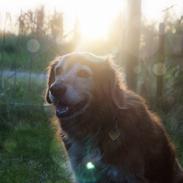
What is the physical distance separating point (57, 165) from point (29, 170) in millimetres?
529

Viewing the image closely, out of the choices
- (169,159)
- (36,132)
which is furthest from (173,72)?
(169,159)

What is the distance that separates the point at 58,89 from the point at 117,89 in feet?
2.13

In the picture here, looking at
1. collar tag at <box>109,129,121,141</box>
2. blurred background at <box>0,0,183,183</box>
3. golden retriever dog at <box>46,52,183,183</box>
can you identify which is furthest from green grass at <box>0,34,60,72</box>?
collar tag at <box>109,129,121,141</box>

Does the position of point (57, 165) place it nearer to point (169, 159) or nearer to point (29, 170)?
point (29, 170)

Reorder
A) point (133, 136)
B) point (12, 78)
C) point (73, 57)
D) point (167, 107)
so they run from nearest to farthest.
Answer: point (133, 136) → point (73, 57) → point (167, 107) → point (12, 78)

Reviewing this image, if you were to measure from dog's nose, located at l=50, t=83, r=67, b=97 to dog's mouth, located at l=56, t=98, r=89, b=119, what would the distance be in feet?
0.46

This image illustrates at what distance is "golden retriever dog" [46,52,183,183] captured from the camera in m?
5.87

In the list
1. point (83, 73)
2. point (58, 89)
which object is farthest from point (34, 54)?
point (58, 89)

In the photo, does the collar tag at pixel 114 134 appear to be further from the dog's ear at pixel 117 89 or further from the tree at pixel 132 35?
the tree at pixel 132 35

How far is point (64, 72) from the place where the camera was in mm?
6223

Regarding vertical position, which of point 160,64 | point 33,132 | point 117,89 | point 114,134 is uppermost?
point 117,89

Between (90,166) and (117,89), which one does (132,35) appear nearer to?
(117,89)

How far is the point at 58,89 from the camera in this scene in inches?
231

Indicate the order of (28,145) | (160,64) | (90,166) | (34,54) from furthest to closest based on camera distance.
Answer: (34,54), (160,64), (28,145), (90,166)
